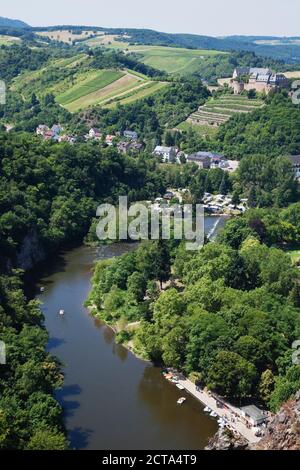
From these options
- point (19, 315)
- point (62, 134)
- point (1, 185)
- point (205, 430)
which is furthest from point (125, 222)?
point (62, 134)

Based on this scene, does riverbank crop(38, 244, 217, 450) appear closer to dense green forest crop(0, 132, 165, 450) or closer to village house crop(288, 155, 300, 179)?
dense green forest crop(0, 132, 165, 450)

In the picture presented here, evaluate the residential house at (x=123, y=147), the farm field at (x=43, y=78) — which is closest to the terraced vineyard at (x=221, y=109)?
the residential house at (x=123, y=147)

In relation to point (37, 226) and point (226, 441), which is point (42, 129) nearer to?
point (37, 226)

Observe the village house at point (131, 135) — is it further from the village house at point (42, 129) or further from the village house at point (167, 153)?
the village house at point (42, 129)

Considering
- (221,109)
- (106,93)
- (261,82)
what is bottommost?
(221,109)

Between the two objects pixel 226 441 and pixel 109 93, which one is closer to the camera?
pixel 226 441

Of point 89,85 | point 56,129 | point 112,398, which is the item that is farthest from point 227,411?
point 89,85

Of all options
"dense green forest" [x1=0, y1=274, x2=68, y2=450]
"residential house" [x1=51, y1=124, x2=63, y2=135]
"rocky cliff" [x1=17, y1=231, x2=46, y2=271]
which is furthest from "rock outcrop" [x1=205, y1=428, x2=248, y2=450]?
"residential house" [x1=51, y1=124, x2=63, y2=135]
